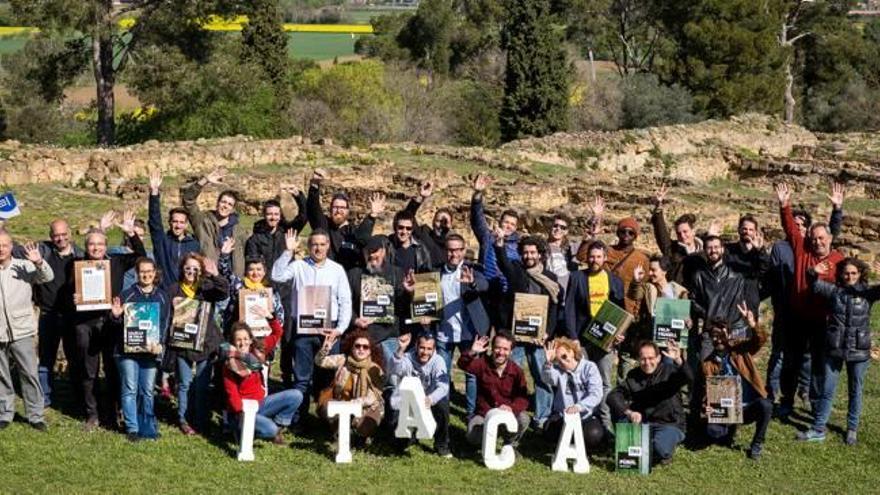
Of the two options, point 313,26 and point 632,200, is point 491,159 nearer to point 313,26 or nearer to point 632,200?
point 632,200

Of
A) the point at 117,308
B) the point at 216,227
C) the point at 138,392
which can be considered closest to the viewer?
the point at 117,308

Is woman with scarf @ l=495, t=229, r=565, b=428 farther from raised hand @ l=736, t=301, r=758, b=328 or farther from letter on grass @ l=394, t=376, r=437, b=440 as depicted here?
raised hand @ l=736, t=301, r=758, b=328

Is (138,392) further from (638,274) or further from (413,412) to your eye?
(638,274)

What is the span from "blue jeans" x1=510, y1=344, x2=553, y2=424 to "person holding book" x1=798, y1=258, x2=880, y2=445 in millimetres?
2530

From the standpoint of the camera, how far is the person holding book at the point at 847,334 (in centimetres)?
1200

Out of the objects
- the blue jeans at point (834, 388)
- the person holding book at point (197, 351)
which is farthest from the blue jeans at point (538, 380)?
the person holding book at point (197, 351)

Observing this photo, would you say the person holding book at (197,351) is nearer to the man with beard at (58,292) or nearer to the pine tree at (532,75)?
the man with beard at (58,292)

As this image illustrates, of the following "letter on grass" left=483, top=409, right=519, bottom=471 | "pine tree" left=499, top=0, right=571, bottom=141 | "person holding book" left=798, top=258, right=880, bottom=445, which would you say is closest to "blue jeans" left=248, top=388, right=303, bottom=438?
"letter on grass" left=483, top=409, right=519, bottom=471

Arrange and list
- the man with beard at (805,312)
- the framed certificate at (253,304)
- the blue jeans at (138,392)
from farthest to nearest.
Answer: the man with beard at (805,312), the framed certificate at (253,304), the blue jeans at (138,392)

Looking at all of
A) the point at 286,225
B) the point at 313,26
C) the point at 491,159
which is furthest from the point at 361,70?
the point at 313,26

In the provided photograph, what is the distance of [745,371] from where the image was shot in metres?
11.9

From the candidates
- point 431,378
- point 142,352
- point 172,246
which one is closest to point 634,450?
point 431,378

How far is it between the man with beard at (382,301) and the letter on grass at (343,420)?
0.97m

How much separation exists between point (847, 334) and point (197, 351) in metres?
6.17
